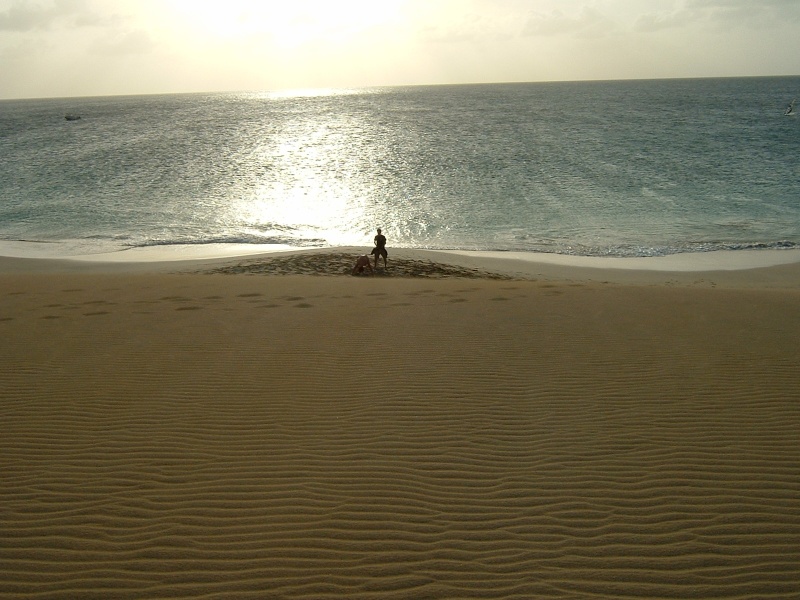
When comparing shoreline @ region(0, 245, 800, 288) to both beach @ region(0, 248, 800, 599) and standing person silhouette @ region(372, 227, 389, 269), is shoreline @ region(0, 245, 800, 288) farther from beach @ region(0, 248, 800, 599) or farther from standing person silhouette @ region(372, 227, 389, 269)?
beach @ region(0, 248, 800, 599)

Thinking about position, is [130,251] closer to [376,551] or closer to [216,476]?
[216,476]

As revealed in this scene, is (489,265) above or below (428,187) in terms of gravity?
below

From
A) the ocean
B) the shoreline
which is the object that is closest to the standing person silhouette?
the shoreline

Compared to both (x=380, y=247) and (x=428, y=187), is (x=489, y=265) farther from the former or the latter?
(x=428, y=187)

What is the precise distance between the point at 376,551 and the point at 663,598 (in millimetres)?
1859

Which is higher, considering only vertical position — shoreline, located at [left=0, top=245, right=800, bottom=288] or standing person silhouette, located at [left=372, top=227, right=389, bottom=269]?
standing person silhouette, located at [left=372, top=227, right=389, bottom=269]

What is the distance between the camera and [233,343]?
370 inches

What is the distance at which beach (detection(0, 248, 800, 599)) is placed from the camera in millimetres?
4324

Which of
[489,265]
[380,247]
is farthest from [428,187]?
[380,247]

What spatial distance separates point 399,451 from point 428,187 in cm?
2592

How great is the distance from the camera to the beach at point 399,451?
4.32 metres

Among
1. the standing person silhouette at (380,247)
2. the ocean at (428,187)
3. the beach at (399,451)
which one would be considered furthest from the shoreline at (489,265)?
the beach at (399,451)

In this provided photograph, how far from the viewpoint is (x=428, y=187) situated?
3095 cm

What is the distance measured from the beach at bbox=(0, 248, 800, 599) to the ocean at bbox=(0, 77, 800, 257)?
11.2 m
